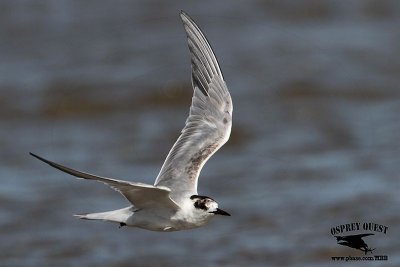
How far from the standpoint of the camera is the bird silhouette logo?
9336 mm

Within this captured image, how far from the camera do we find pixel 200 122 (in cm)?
765

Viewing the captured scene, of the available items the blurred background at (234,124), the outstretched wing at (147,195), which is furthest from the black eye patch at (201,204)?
the blurred background at (234,124)

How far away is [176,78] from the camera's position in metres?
15.7

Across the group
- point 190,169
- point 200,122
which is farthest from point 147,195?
point 200,122

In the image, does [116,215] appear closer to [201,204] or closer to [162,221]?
[162,221]

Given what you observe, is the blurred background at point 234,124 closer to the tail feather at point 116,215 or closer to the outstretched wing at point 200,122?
the outstretched wing at point 200,122

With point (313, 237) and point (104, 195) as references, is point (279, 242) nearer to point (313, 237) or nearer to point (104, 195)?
point (313, 237)

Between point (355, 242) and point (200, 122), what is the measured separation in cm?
267

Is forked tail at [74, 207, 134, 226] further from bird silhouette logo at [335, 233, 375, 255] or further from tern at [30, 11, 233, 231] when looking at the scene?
bird silhouette logo at [335, 233, 375, 255]

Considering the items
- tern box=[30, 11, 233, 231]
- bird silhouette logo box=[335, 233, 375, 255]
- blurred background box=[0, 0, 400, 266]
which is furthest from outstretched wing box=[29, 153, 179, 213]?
bird silhouette logo box=[335, 233, 375, 255]

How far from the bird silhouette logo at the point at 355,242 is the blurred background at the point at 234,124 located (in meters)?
0.06

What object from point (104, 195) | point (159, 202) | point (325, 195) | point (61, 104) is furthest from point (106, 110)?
point (159, 202)

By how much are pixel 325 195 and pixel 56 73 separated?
6243 mm

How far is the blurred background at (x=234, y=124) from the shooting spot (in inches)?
407
